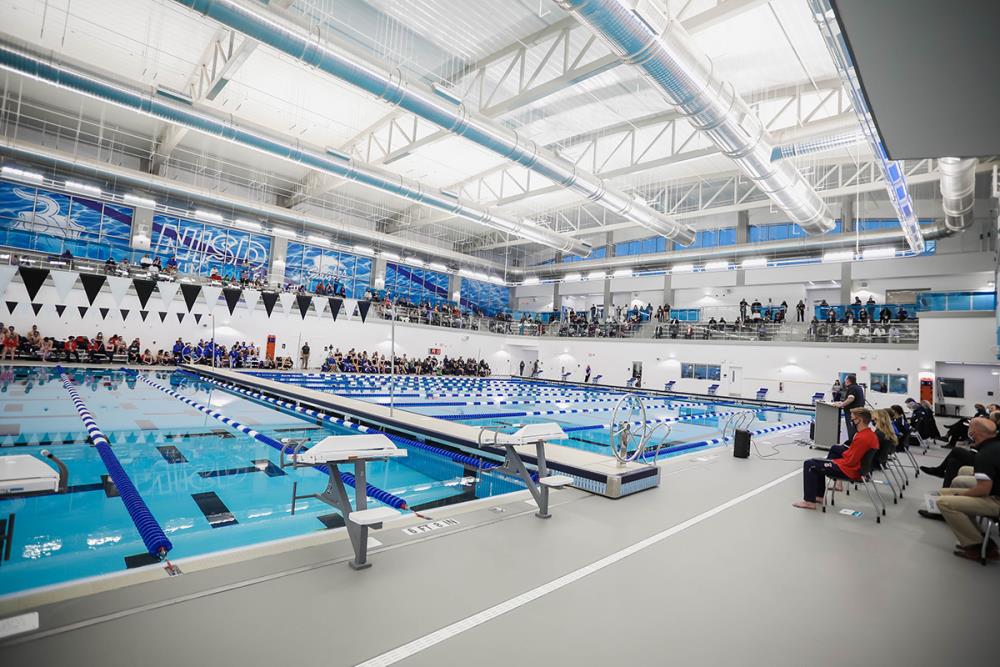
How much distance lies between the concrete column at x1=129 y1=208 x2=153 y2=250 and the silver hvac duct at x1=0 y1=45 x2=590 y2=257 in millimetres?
10590

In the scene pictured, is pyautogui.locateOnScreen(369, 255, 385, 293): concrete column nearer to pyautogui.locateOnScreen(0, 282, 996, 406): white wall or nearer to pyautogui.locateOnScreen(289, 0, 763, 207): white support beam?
pyautogui.locateOnScreen(0, 282, 996, 406): white wall

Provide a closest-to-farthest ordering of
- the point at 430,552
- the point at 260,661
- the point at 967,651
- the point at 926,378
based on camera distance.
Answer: the point at 260,661 < the point at 967,651 < the point at 430,552 < the point at 926,378

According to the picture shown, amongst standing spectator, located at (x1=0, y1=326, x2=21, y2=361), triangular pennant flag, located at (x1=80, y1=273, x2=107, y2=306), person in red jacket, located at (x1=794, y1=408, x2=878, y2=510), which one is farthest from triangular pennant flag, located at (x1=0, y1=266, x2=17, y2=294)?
person in red jacket, located at (x1=794, y1=408, x2=878, y2=510)

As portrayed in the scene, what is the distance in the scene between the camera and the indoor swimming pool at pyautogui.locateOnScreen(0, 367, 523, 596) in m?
3.46

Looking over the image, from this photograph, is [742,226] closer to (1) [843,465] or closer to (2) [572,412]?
(2) [572,412]

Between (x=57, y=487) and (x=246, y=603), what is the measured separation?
0.94 m

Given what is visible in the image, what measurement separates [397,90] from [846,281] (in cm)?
2125

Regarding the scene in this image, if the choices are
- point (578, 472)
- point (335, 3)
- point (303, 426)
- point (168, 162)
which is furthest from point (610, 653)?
point (168, 162)

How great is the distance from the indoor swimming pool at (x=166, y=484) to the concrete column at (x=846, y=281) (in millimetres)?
21043

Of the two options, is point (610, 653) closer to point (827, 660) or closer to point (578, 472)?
A: point (827, 660)

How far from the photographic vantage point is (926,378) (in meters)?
15.0

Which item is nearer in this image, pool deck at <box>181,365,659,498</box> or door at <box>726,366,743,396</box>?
pool deck at <box>181,365,659,498</box>

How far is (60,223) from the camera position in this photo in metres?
17.0

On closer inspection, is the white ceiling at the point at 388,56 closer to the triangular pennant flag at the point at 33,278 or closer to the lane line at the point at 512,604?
the triangular pennant flag at the point at 33,278
